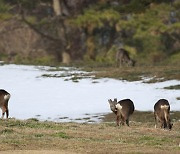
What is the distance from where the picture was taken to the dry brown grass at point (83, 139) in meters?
14.7

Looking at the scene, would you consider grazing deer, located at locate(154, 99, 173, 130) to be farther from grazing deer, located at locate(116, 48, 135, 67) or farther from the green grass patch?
grazing deer, located at locate(116, 48, 135, 67)

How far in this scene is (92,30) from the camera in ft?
184

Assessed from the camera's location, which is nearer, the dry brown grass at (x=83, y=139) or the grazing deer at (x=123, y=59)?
the dry brown grass at (x=83, y=139)

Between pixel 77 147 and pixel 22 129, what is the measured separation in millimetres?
3232

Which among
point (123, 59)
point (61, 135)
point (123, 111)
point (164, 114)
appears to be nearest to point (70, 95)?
point (123, 59)

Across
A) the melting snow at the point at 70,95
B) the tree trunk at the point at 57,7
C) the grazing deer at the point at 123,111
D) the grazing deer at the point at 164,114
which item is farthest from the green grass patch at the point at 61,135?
the tree trunk at the point at 57,7

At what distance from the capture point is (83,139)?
1619cm

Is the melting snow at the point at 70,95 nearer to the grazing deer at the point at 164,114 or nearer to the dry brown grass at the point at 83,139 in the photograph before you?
the grazing deer at the point at 164,114

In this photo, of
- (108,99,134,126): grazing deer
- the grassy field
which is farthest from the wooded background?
the grassy field

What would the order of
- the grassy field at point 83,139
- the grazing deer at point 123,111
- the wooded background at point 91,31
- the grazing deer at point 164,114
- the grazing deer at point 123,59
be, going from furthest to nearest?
the wooded background at point 91,31 < the grazing deer at point 123,59 < the grazing deer at point 123,111 < the grazing deer at point 164,114 < the grassy field at point 83,139

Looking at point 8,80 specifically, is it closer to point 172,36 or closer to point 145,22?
point 145,22

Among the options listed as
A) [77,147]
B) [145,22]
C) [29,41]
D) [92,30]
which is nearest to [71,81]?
[145,22]

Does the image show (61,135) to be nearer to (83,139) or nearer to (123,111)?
(83,139)

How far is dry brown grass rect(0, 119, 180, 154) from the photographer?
14734 millimetres
